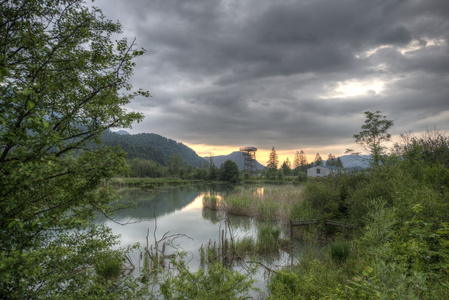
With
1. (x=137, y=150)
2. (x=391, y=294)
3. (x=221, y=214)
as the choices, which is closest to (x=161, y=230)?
(x=221, y=214)

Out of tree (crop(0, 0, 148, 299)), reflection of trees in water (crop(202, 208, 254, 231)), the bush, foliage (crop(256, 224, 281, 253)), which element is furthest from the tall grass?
tree (crop(0, 0, 148, 299))

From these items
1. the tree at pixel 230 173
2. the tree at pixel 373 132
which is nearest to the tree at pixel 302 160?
the tree at pixel 230 173

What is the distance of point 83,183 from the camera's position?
2928 mm

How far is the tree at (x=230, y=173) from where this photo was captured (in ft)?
201

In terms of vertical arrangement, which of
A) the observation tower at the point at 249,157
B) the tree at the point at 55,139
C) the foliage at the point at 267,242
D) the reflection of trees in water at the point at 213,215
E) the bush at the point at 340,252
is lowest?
the reflection of trees in water at the point at 213,215

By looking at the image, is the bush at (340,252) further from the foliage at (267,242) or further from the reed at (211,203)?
the reed at (211,203)

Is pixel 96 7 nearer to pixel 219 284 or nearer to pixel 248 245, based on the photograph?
pixel 219 284

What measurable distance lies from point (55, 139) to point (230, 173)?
60746mm

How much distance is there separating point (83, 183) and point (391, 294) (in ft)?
11.6

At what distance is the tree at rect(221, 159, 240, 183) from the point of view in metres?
61.2

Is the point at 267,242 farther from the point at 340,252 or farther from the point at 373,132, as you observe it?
the point at 373,132

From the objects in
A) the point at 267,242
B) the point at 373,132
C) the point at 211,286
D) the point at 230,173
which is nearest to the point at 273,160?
the point at 230,173

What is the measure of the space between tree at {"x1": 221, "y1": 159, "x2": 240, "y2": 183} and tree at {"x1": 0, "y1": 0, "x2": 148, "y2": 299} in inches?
2292

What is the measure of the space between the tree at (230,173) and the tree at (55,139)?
58225 millimetres
